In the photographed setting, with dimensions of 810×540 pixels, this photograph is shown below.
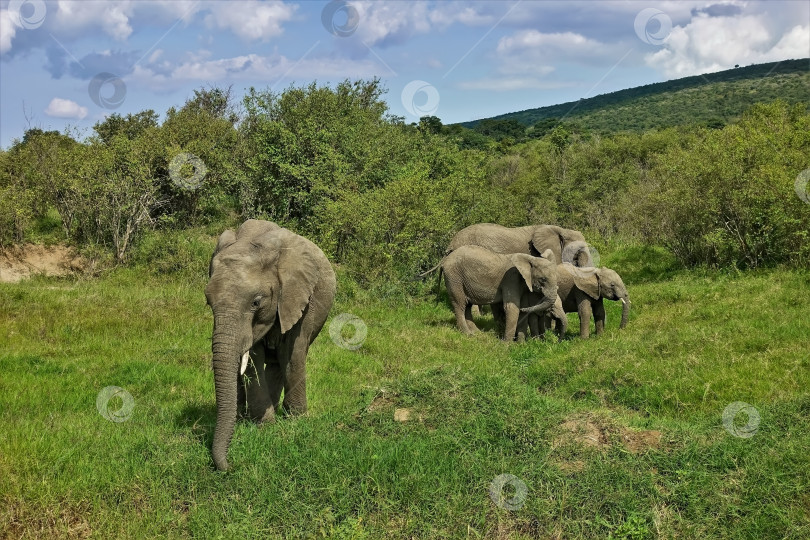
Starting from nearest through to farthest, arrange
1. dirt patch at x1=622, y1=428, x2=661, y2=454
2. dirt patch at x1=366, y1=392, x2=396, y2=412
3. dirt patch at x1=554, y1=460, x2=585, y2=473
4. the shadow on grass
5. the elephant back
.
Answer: dirt patch at x1=554, y1=460, x2=585, y2=473, dirt patch at x1=622, y1=428, x2=661, y2=454, the shadow on grass, dirt patch at x1=366, y1=392, x2=396, y2=412, the elephant back

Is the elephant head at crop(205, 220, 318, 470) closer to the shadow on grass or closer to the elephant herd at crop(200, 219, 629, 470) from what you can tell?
the elephant herd at crop(200, 219, 629, 470)

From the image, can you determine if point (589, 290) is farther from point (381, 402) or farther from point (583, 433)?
point (381, 402)

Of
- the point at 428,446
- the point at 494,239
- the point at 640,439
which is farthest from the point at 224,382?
the point at 494,239

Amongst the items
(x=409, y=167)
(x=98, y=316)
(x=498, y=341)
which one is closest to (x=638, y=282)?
(x=498, y=341)

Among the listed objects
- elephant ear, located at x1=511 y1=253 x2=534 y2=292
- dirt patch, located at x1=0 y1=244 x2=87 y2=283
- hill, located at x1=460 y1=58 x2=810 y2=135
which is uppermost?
hill, located at x1=460 y1=58 x2=810 y2=135

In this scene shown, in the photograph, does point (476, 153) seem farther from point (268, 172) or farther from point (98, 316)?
point (98, 316)

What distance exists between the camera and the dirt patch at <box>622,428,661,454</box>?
701cm

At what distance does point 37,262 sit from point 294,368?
1543 centimetres

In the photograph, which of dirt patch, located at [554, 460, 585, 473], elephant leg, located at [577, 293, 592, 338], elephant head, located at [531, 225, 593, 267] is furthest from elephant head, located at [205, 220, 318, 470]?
elephant head, located at [531, 225, 593, 267]

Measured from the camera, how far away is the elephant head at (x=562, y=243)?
1919cm

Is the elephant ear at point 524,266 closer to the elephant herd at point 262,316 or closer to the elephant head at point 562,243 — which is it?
the elephant head at point 562,243

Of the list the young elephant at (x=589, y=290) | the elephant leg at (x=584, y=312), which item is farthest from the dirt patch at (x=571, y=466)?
the elephant leg at (x=584, y=312)

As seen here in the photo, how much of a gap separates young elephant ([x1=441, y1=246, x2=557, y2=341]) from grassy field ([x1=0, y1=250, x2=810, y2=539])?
2.48 m

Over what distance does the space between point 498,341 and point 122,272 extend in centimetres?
1156
